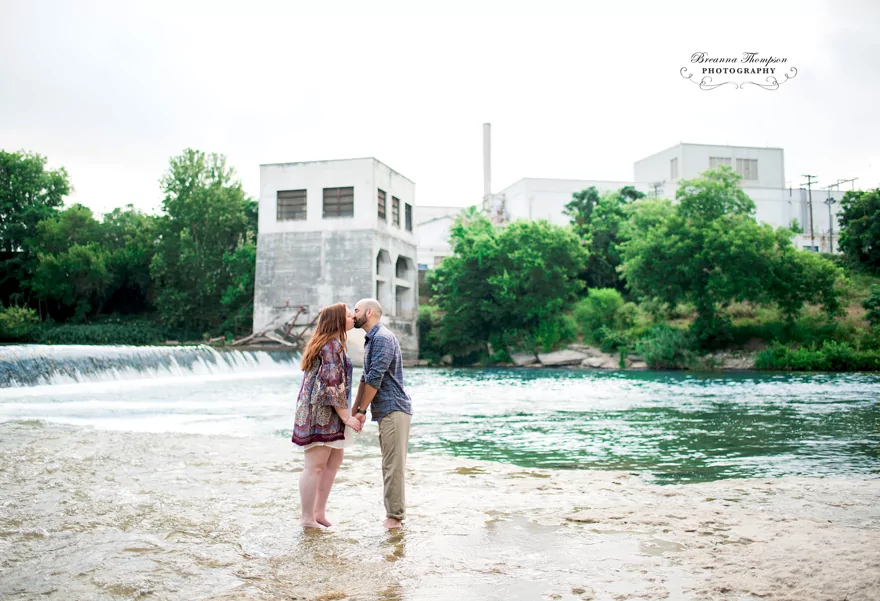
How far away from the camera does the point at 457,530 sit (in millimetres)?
5023

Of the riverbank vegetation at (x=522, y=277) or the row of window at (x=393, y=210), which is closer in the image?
the riverbank vegetation at (x=522, y=277)

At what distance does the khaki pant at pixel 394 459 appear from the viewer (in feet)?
16.6

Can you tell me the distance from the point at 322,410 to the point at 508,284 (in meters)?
33.9

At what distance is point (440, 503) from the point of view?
594 cm

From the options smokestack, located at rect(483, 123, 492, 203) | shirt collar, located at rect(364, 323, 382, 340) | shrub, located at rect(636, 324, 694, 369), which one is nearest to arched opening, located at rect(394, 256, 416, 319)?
shrub, located at rect(636, 324, 694, 369)

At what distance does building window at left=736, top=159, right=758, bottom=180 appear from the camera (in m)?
55.2

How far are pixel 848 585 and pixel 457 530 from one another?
245 cm

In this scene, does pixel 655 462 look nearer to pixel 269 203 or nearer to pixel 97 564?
pixel 97 564

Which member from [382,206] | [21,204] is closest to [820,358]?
[382,206]

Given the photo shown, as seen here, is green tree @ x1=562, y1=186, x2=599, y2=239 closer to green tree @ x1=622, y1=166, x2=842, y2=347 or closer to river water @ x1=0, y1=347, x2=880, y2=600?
green tree @ x1=622, y1=166, x2=842, y2=347

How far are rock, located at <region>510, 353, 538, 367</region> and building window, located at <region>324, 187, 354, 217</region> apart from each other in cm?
1204

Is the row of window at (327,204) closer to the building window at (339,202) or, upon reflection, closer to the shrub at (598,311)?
the building window at (339,202)

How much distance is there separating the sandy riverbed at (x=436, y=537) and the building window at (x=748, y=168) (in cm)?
5390

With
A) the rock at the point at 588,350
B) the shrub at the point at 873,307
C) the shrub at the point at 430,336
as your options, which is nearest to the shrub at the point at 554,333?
the rock at the point at 588,350
